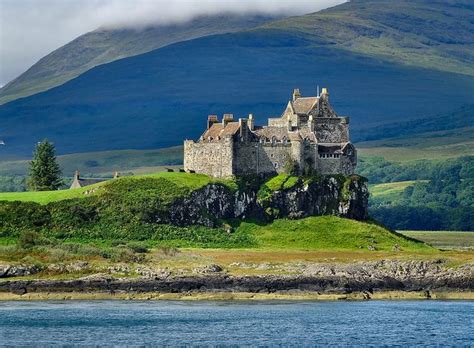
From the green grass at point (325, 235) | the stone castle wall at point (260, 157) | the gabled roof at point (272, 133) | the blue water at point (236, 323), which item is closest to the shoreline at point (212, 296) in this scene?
the blue water at point (236, 323)

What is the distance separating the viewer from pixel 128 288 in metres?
101

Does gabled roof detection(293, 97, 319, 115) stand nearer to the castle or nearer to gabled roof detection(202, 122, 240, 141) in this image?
the castle

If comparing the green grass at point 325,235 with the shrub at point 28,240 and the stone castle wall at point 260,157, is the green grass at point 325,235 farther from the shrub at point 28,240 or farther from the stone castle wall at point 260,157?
the shrub at point 28,240

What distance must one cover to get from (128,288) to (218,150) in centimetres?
3076

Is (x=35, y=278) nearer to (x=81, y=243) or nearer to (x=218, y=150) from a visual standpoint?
(x=81, y=243)

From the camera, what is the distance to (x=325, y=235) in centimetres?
12300

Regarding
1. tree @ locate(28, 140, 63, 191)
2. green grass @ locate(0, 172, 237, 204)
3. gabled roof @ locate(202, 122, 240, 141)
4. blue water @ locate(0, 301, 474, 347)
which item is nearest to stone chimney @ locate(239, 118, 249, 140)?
gabled roof @ locate(202, 122, 240, 141)

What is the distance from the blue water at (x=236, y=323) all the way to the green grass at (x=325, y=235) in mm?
17168

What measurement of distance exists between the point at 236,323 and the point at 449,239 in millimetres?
79560

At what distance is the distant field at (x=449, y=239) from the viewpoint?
144625mm

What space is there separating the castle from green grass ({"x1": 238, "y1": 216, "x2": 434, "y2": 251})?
6.40m

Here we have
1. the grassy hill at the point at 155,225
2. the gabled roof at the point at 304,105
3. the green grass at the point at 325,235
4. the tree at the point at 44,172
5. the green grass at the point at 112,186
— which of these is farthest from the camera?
the tree at the point at 44,172

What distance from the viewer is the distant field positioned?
144625 millimetres

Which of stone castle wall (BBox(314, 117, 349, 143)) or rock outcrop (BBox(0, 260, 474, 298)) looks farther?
stone castle wall (BBox(314, 117, 349, 143))
